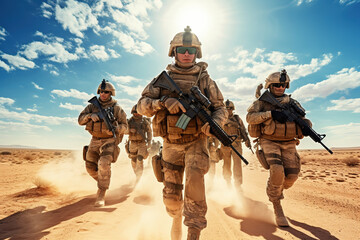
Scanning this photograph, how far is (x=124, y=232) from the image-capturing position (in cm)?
315

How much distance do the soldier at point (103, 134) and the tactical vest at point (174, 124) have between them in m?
2.88

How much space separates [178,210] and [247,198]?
3850 mm

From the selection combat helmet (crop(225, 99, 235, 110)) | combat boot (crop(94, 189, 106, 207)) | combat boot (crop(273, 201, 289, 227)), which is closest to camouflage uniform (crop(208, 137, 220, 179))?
A: combat helmet (crop(225, 99, 235, 110))

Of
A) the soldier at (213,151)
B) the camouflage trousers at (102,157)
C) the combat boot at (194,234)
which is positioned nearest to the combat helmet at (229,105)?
the soldier at (213,151)

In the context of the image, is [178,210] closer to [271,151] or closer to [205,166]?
[205,166]

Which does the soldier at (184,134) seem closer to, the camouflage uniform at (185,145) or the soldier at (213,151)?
the camouflage uniform at (185,145)

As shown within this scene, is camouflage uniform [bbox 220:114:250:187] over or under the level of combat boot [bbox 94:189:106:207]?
over

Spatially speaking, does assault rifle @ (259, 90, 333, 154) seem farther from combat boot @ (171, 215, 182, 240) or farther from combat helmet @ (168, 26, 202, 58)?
combat boot @ (171, 215, 182, 240)

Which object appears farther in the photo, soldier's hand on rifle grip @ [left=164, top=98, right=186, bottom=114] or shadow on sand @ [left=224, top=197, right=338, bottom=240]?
shadow on sand @ [left=224, top=197, right=338, bottom=240]

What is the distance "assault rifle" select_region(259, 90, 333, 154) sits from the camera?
15.1 ft

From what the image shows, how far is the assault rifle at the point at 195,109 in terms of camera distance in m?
2.81

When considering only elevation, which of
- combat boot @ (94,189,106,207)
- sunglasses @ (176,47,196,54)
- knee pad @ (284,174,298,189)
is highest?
sunglasses @ (176,47,196,54)

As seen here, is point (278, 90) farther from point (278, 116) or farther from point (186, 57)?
point (186, 57)

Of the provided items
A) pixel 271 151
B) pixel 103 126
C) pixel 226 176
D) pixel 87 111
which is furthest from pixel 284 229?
pixel 87 111
